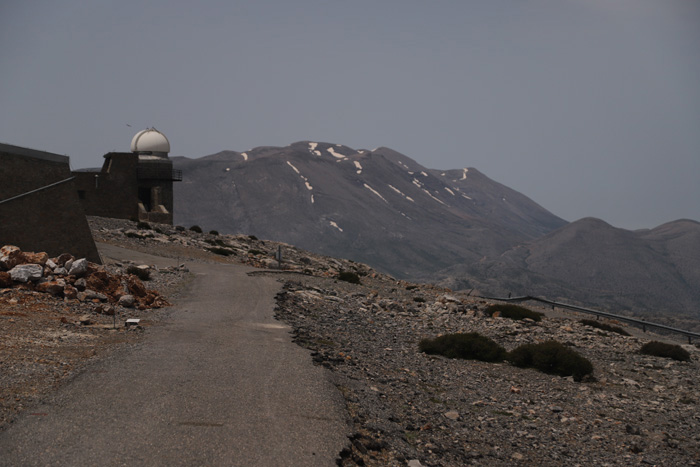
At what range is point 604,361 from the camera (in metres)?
18.6

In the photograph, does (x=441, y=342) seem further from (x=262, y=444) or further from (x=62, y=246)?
(x=62, y=246)

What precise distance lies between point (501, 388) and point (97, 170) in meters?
52.2

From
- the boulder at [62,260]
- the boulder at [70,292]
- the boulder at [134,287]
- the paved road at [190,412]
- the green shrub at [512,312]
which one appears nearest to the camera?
the paved road at [190,412]

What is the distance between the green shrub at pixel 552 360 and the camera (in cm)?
1639

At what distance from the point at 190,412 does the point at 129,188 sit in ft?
169

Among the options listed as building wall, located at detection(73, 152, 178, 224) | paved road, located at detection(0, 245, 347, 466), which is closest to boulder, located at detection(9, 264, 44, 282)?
paved road, located at detection(0, 245, 347, 466)

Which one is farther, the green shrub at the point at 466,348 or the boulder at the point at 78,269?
the green shrub at the point at 466,348

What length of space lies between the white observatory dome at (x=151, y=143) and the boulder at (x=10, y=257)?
4692cm

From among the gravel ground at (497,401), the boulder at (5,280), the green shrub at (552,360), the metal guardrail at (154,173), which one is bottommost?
the gravel ground at (497,401)

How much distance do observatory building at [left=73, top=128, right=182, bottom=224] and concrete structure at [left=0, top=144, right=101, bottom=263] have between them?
32626mm

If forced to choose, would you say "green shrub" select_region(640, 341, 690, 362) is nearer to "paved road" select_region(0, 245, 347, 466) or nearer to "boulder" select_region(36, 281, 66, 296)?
"paved road" select_region(0, 245, 347, 466)

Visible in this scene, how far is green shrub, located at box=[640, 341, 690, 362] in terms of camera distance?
65.0 feet

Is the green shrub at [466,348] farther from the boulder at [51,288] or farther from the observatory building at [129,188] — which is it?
the observatory building at [129,188]

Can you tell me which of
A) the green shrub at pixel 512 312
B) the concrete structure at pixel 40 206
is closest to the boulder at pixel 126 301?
the concrete structure at pixel 40 206
